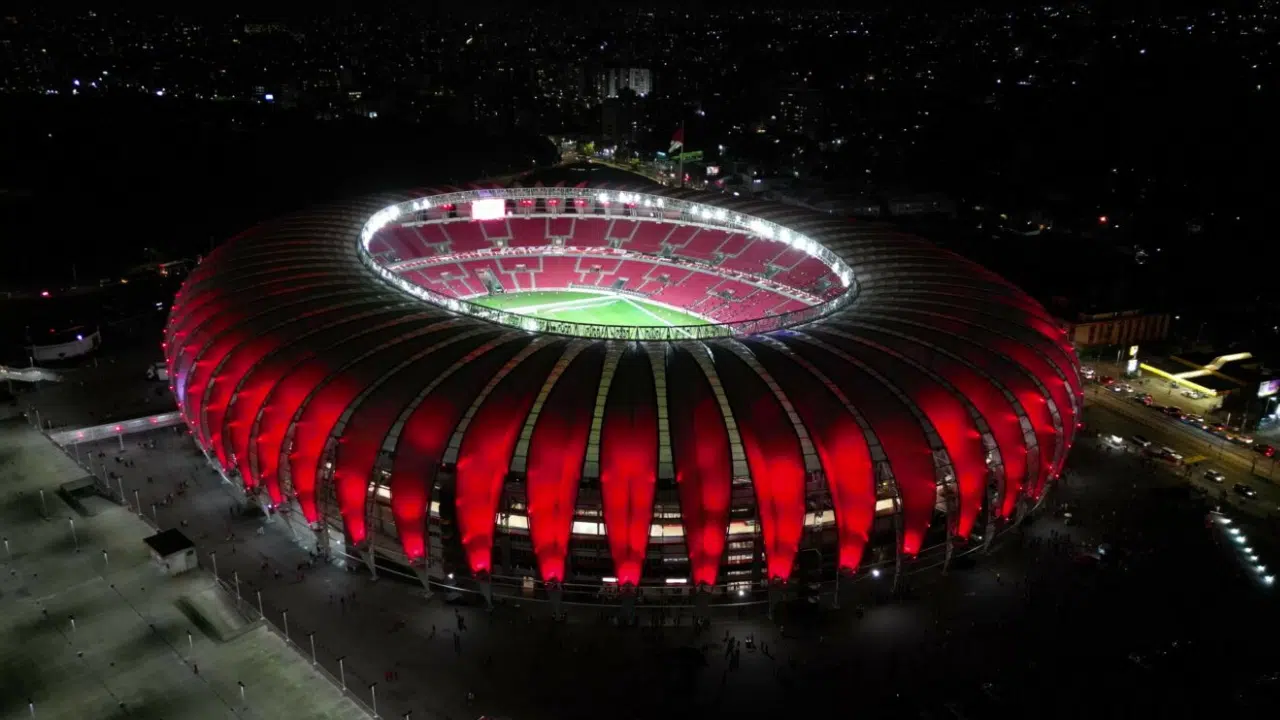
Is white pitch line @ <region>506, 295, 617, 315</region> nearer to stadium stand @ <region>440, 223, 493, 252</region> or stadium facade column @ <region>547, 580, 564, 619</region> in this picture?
stadium stand @ <region>440, 223, 493, 252</region>

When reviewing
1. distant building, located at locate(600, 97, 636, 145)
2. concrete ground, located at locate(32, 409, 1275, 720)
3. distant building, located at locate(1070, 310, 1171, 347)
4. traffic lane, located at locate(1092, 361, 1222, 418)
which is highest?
distant building, located at locate(600, 97, 636, 145)

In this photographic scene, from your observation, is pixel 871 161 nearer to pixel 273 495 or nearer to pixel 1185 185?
pixel 1185 185

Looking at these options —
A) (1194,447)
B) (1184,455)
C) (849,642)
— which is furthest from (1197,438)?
(849,642)

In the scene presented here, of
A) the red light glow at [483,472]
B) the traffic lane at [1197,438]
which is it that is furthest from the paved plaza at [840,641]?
the traffic lane at [1197,438]

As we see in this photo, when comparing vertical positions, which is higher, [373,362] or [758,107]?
[758,107]

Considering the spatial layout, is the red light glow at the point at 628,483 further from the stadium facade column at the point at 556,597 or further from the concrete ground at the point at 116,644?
the concrete ground at the point at 116,644

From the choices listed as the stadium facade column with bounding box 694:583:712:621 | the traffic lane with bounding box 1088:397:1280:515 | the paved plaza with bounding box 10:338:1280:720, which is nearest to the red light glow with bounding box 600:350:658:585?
the stadium facade column with bounding box 694:583:712:621

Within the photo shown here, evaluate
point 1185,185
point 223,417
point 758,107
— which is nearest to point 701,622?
point 223,417
